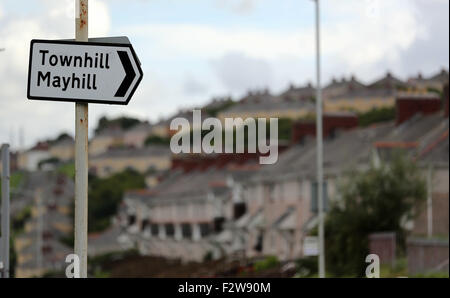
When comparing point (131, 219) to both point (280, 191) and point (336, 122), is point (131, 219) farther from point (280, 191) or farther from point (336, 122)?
point (280, 191)

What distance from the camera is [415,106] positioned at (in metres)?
60.6

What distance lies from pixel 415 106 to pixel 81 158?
5194cm

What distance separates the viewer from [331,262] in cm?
4662

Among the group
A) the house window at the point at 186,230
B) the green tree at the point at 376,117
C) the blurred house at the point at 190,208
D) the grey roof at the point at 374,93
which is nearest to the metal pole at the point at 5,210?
the blurred house at the point at 190,208

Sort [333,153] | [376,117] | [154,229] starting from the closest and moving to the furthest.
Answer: [333,153] → [154,229] → [376,117]

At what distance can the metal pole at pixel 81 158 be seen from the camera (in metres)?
9.59

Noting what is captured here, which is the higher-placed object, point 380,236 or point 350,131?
point 350,131

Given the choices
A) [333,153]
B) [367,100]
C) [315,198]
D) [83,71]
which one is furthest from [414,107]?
[367,100]

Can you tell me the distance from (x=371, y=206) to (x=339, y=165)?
1344 centimetres

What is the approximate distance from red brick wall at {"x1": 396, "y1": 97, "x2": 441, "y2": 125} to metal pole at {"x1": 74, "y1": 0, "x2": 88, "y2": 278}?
5130 cm

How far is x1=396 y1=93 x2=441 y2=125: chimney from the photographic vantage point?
2370 inches

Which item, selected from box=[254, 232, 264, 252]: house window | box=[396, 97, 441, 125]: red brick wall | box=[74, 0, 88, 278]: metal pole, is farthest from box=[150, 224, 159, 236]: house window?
box=[74, 0, 88, 278]: metal pole
